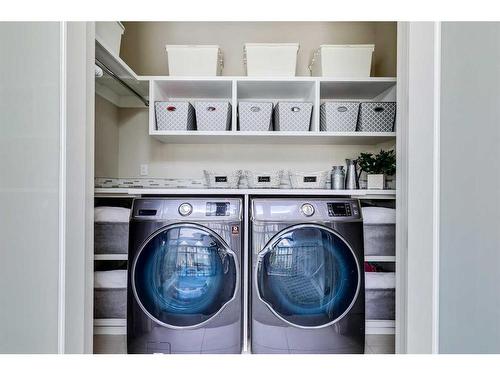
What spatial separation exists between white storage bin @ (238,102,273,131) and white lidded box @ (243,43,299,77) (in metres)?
0.22

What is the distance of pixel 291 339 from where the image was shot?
5.61ft

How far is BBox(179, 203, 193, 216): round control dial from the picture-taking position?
1.70 meters

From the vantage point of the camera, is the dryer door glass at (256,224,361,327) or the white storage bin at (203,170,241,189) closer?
the dryer door glass at (256,224,361,327)

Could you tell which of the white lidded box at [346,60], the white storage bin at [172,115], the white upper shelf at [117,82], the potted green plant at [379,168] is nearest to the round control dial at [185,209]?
the white storage bin at [172,115]

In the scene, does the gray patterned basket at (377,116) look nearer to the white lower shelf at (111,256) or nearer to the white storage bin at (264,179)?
the white storage bin at (264,179)

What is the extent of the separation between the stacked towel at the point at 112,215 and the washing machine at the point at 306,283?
713mm

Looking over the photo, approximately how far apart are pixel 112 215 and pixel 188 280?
56cm

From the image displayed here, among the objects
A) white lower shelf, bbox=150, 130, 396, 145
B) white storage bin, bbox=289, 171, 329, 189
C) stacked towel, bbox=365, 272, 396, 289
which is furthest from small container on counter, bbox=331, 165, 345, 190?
stacked towel, bbox=365, 272, 396, 289
